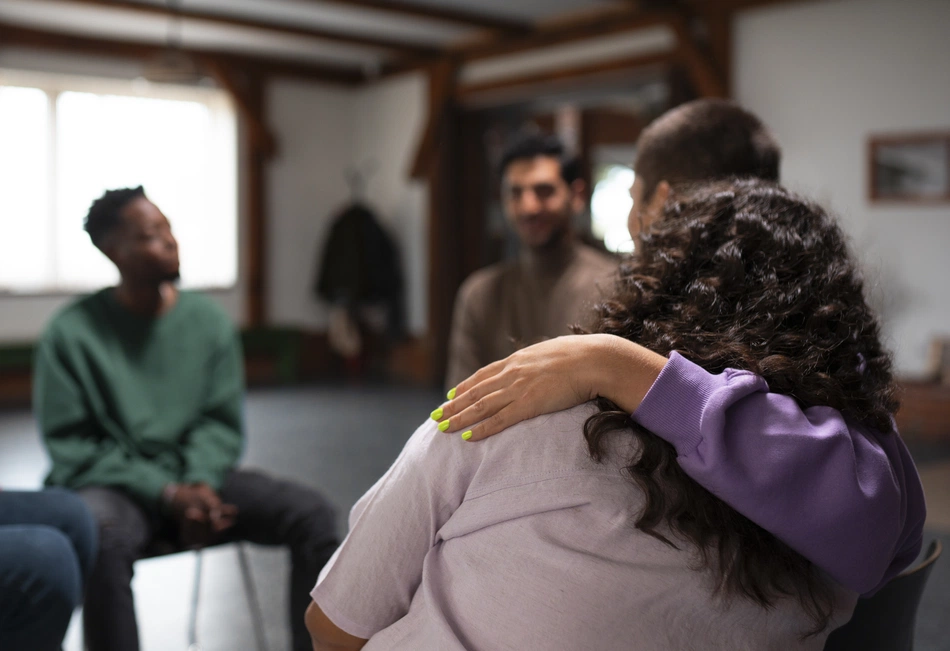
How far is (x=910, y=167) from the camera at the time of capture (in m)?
5.06

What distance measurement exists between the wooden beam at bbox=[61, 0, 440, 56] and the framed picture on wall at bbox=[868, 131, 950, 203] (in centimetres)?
405

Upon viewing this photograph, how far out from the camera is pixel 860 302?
1.02 metres

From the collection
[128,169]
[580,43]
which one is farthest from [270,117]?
[580,43]

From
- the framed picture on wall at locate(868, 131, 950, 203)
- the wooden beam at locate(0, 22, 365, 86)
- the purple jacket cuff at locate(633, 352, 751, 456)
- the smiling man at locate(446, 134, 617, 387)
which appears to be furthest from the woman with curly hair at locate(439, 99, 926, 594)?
the wooden beam at locate(0, 22, 365, 86)

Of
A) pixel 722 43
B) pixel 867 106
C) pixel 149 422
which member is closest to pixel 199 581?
pixel 149 422

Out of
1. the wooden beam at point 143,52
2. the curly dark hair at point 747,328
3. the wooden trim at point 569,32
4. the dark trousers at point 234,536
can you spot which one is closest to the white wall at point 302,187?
the wooden beam at point 143,52

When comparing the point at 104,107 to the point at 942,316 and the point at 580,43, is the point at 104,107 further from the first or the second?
the point at 942,316

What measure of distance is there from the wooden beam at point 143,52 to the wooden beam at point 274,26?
3.48 feet

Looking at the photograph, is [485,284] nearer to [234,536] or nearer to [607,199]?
[234,536]

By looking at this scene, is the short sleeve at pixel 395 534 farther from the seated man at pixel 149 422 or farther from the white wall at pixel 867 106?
the white wall at pixel 867 106

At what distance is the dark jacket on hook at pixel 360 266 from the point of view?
812 centimetres

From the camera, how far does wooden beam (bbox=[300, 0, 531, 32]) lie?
6105mm

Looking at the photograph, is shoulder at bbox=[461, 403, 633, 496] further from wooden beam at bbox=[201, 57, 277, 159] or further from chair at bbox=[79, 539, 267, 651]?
wooden beam at bbox=[201, 57, 277, 159]

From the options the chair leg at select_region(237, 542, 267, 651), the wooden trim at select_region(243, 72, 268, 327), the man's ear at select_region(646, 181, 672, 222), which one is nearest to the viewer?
the man's ear at select_region(646, 181, 672, 222)
